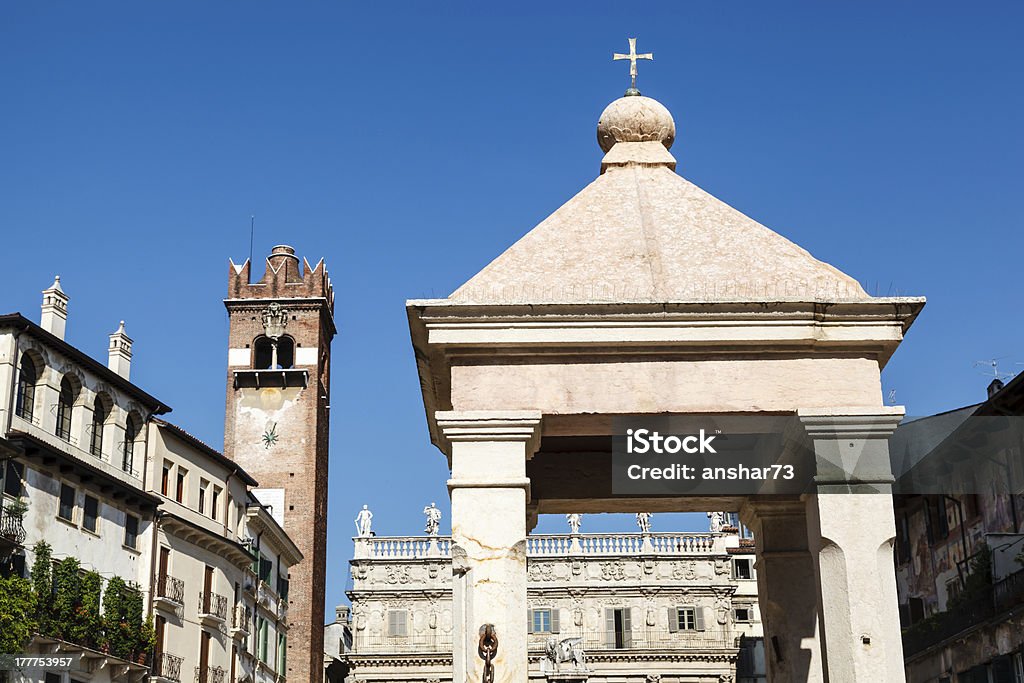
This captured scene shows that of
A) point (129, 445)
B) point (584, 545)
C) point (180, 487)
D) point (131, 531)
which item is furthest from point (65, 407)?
point (584, 545)

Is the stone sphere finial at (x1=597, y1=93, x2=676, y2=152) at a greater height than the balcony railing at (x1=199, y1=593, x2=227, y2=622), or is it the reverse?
the stone sphere finial at (x1=597, y1=93, x2=676, y2=152)

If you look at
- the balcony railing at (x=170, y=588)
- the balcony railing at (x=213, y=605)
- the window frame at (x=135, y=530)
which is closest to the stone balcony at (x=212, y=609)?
the balcony railing at (x=213, y=605)

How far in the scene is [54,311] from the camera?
42344 millimetres

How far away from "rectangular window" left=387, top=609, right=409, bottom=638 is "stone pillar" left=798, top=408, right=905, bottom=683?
64457 mm

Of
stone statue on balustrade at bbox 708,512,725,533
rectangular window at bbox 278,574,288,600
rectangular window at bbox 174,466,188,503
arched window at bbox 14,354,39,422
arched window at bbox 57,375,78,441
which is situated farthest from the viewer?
stone statue on balustrade at bbox 708,512,725,533

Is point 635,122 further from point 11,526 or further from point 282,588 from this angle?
point 282,588

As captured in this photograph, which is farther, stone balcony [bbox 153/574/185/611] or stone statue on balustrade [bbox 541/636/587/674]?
stone statue on balustrade [bbox 541/636/587/674]

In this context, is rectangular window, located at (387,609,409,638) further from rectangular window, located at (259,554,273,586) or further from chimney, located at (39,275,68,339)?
chimney, located at (39,275,68,339)

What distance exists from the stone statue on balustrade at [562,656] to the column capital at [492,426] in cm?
6014

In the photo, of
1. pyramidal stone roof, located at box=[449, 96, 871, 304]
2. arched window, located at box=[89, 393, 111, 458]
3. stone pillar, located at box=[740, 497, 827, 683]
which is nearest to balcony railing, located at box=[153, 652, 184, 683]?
arched window, located at box=[89, 393, 111, 458]

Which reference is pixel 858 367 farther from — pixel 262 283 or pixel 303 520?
pixel 262 283

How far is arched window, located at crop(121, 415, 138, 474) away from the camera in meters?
42.9

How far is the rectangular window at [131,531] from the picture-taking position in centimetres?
4250

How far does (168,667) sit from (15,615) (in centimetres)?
1029
